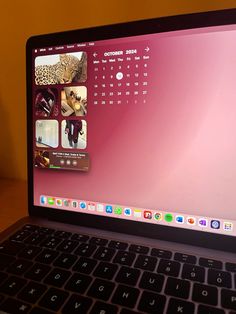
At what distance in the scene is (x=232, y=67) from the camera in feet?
1.35

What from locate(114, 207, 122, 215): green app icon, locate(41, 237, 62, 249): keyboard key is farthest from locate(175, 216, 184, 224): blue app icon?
locate(41, 237, 62, 249): keyboard key

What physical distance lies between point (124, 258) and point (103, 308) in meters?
0.10

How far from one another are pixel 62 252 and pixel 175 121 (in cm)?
28

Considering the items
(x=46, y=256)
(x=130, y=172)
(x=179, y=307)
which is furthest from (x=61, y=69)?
(x=179, y=307)

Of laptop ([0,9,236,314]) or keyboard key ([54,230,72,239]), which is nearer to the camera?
laptop ([0,9,236,314])

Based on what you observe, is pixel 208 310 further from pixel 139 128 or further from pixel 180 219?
pixel 139 128

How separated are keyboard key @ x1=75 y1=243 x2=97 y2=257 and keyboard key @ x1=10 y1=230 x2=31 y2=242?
11 centimetres

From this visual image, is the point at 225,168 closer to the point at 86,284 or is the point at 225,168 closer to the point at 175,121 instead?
the point at 175,121

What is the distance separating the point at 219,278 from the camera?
359mm

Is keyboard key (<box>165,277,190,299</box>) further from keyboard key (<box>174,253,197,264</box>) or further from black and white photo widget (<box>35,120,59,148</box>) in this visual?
black and white photo widget (<box>35,120,59,148</box>)

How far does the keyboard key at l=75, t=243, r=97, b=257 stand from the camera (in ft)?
1.38

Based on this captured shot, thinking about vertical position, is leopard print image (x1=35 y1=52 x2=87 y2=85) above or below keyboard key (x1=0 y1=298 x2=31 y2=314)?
above

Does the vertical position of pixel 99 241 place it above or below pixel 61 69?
below

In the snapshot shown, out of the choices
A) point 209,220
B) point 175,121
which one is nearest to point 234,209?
point 209,220
